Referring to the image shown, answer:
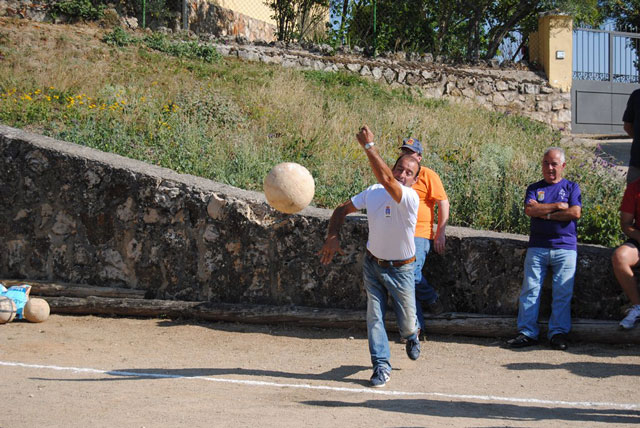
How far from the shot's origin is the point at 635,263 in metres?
6.48

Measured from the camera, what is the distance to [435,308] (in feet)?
23.3

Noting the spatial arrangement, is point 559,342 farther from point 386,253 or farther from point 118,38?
point 118,38

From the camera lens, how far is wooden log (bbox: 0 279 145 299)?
800 cm

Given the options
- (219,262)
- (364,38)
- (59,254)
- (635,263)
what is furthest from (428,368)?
(364,38)

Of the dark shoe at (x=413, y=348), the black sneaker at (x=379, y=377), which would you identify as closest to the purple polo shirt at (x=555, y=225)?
the dark shoe at (x=413, y=348)

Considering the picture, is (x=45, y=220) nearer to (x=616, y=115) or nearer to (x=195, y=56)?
(x=195, y=56)

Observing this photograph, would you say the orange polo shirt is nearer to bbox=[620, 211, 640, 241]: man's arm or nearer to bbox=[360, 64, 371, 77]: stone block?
bbox=[620, 211, 640, 241]: man's arm

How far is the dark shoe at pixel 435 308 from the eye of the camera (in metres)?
7.09

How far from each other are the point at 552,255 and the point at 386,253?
1956mm

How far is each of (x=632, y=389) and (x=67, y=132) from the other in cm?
790

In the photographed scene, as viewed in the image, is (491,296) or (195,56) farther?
(195,56)

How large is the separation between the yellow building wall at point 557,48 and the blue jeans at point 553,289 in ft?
44.2

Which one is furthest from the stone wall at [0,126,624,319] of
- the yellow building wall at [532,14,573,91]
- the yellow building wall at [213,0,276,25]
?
the yellow building wall at [532,14,573,91]

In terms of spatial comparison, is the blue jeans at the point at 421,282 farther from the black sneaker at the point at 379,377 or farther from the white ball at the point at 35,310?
the white ball at the point at 35,310
